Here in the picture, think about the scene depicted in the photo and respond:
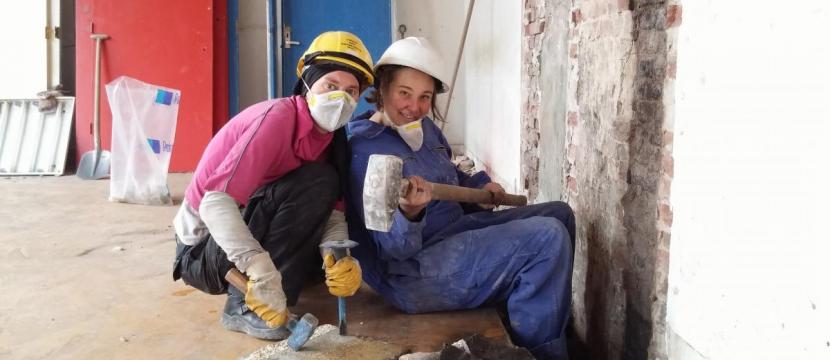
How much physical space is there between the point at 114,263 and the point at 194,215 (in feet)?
4.95

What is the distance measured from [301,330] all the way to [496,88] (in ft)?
10.6

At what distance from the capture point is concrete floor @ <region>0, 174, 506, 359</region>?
2.35 m

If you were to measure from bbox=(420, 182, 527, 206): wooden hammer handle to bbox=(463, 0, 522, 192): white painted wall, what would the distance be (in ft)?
3.65

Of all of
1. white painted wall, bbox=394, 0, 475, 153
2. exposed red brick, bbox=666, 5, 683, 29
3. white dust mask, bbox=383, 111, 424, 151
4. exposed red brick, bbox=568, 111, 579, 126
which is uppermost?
white painted wall, bbox=394, 0, 475, 153

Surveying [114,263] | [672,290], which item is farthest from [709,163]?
[114,263]

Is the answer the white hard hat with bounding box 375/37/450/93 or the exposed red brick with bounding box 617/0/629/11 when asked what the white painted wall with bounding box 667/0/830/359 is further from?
the white hard hat with bounding box 375/37/450/93

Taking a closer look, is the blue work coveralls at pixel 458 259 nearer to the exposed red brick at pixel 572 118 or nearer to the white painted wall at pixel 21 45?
the exposed red brick at pixel 572 118

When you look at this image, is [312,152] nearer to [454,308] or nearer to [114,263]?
[454,308]

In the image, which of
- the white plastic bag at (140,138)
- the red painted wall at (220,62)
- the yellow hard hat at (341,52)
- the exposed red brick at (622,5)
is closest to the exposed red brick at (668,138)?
the exposed red brick at (622,5)

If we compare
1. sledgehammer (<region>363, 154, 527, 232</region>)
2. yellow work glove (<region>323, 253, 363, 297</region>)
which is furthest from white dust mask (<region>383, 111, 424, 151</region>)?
yellow work glove (<region>323, 253, 363, 297</region>)

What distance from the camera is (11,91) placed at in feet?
22.7

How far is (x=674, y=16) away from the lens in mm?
1901

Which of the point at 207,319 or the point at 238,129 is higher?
the point at 238,129

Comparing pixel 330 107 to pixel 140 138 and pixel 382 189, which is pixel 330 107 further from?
pixel 140 138
